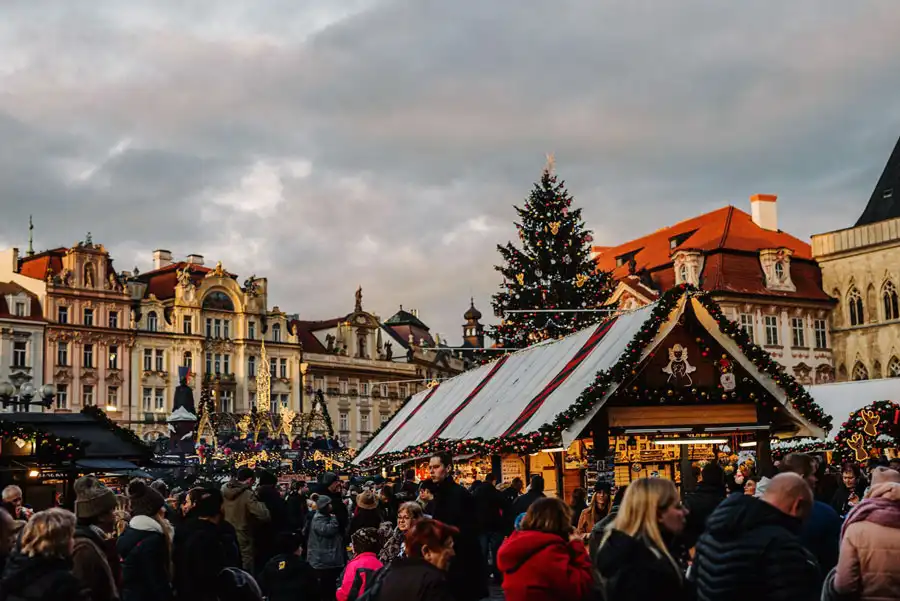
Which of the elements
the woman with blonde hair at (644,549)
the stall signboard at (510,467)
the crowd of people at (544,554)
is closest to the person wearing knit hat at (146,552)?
the crowd of people at (544,554)

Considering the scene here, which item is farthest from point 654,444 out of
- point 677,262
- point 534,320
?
point 677,262

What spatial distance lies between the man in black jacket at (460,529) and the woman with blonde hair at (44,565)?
284 centimetres

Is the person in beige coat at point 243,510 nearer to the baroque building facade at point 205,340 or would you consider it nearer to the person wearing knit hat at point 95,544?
the person wearing knit hat at point 95,544

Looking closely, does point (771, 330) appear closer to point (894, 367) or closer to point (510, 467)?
point (894, 367)

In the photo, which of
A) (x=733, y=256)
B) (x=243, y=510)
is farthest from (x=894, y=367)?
(x=243, y=510)

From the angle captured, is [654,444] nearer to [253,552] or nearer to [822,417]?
[822,417]

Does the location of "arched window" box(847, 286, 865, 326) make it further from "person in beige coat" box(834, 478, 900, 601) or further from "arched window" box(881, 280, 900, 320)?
"person in beige coat" box(834, 478, 900, 601)

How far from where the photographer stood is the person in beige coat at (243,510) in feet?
38.8


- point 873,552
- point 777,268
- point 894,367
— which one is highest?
point 777,268

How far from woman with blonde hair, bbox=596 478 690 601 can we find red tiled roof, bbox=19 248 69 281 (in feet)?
208

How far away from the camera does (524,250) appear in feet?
128

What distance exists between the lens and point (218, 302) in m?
74.2

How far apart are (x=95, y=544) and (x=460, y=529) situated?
365 cm

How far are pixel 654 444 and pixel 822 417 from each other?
9.34 ft
